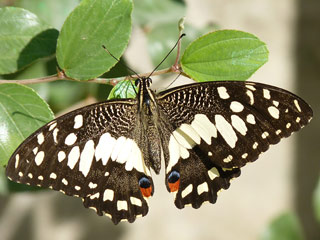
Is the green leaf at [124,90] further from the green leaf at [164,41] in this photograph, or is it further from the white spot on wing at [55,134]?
the green leaf at [164,41]

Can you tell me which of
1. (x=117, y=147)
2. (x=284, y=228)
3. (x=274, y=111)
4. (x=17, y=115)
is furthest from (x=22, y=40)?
(x=284, y=228)

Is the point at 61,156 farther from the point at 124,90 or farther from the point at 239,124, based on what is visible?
the point at 239,124

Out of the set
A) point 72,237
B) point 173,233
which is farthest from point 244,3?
point 72,237

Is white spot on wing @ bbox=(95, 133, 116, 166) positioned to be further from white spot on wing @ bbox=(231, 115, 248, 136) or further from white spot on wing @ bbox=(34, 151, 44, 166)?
white spot on wing @ bbox=(231, 115, 248, 136)

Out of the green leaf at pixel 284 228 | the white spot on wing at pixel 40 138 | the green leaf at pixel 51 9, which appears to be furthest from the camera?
the green leaf at pixel 284 228

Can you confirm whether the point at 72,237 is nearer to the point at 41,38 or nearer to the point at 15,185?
the point at 15,185

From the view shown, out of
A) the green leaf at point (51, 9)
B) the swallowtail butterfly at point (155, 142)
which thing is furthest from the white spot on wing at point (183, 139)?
the green leaf at point (51, 9)
